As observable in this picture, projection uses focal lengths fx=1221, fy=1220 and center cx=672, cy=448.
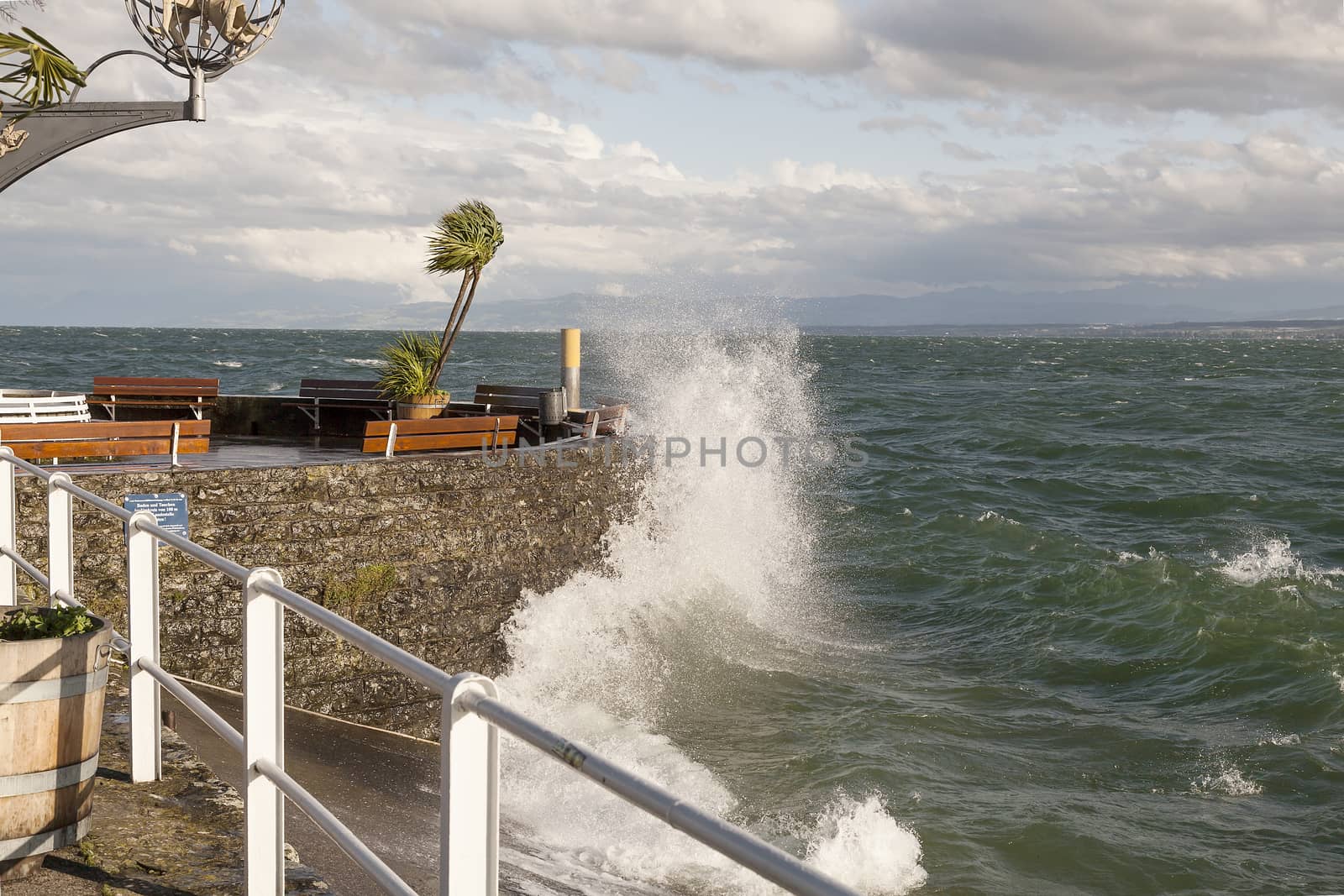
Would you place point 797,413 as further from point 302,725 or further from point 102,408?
point 302,725

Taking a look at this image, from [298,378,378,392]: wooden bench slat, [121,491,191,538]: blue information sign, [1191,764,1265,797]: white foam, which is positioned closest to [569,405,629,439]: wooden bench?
[298,378,378,392]: wooden bench slat

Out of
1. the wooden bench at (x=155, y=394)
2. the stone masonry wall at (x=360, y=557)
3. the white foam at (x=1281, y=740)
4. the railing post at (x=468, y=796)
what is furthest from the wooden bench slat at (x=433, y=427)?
the railing post at (x=468, y=796)

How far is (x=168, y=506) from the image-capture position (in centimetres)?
806

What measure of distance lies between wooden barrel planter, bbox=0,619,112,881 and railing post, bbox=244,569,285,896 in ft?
1.94

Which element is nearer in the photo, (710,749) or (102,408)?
(710,749)

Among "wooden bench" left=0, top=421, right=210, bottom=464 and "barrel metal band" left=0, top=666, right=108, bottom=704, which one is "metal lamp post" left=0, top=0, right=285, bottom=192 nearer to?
"wooden bench" left=0, top=421, right=210, bottom=464

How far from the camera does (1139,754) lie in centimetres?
974

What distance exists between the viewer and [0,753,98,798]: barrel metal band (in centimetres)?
321

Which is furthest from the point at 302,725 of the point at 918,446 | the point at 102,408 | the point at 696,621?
the point at 918,446

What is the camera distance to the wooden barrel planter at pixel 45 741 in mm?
3182

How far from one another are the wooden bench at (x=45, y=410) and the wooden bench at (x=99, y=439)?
139cm

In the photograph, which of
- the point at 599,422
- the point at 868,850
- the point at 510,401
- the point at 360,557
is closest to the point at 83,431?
the point at 360,557

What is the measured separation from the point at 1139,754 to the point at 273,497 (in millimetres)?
6973

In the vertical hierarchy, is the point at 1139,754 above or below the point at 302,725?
below
